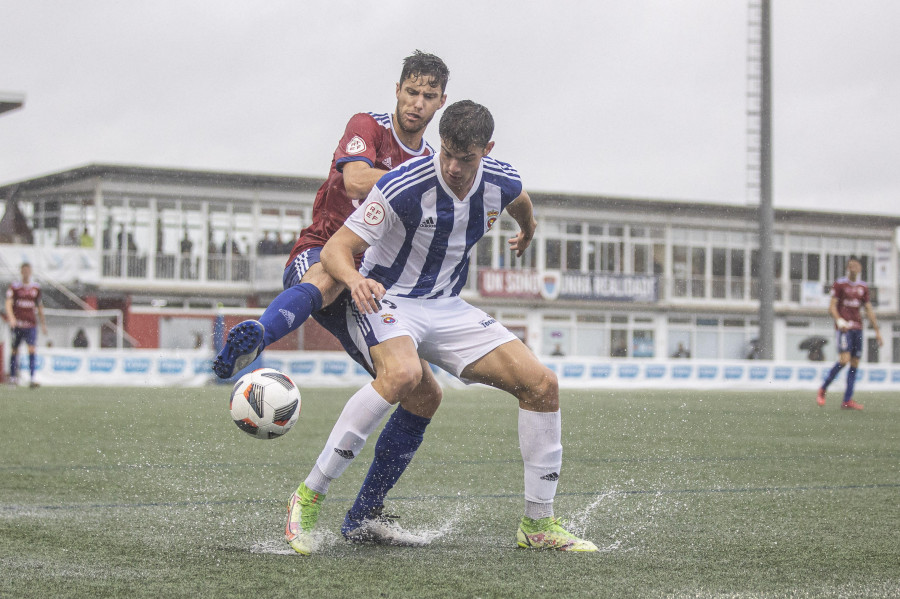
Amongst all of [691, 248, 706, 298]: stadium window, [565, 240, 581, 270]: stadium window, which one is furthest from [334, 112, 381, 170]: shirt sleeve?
[691, 248, 706, 298]: stadium window

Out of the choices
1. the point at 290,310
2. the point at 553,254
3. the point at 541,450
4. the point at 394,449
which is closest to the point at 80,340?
the point at 553,254

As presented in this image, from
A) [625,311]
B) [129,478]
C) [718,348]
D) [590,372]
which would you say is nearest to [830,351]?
[718,348]

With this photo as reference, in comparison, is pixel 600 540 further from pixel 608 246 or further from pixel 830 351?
pixel 830 351

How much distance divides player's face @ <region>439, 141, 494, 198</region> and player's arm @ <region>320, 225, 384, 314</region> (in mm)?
439

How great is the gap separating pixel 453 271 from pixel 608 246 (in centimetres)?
3993

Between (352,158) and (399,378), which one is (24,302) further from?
(399,378)

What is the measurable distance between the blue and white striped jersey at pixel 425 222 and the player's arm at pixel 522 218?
0.31 feet

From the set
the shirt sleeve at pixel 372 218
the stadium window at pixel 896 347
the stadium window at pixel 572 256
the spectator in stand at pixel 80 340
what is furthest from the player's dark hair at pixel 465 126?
the stadium window at pixel 896 347

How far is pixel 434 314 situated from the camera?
4.40m

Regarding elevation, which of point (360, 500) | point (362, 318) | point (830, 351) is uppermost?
point (362, 318)

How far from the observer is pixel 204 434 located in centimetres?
1013

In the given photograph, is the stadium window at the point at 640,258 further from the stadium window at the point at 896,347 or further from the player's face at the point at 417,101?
the player's face at the point at 417,101

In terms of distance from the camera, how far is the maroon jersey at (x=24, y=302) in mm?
16891

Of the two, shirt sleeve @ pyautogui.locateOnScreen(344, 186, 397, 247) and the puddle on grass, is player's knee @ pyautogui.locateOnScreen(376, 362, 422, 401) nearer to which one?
shirt sleeve @ pyautogui.locateOnScreen(344, 186, 397, 247)
